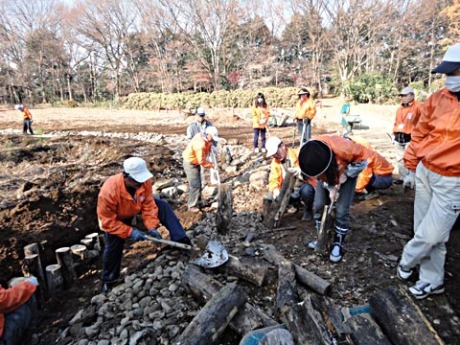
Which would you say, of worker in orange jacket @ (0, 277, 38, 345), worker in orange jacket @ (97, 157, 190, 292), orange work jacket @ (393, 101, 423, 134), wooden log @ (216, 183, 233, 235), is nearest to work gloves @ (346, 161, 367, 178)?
wooden log @ (216, 183, 233, 235)

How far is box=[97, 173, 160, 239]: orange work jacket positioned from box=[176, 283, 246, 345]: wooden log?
138 cm

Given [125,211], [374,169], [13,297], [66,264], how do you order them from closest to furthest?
[13,297] → [125,211] → [66,264] → [374,169]

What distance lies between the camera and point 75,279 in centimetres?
397

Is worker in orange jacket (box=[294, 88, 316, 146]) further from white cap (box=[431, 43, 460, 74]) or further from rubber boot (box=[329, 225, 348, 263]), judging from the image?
white cap (box=[431, 43, 460, 74])

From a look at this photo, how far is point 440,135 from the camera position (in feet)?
7.94

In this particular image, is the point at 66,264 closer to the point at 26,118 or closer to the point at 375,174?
the point at 375,174

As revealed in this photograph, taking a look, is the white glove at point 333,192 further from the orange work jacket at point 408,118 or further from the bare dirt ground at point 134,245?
the orange work jacket at point 408,118

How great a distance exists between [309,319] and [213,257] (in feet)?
4.68

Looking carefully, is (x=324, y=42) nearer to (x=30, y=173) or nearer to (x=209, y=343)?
(x=30, y=173)

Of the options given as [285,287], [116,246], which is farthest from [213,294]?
[116,246]

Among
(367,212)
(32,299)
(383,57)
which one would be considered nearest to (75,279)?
(32,299)

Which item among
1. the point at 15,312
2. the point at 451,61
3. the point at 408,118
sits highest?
the point at 451,61

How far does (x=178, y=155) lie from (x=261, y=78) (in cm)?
2096

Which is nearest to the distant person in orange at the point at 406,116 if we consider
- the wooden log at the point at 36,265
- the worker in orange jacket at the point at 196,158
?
the worker in orange jacket at the point at 196,158
